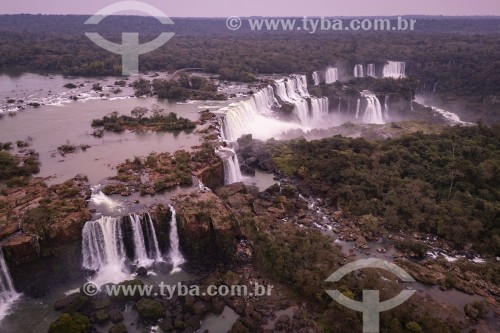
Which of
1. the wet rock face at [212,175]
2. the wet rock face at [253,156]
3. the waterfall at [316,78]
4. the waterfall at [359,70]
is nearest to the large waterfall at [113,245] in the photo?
the wet rock face at [212,175]

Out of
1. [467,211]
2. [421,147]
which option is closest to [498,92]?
[421,147]

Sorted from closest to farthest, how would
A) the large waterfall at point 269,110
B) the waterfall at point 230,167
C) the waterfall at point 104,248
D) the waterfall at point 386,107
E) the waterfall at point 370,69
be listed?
1. the waterfall at point 104,248
2. the waterfall at point 230,167
3. the large waterfall at point 269,110
4. the waterfall at point 386,107
5. the waterfall at point 370,69

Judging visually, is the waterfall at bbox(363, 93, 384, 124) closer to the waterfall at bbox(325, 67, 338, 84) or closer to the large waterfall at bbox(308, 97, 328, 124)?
the large waterfall at bbox(308, 97, 328, 124)

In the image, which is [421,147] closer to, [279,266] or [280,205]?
[280,205]

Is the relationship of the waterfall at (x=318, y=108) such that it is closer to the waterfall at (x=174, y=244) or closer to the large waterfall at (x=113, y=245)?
the waterfall at (x=174, y=244)

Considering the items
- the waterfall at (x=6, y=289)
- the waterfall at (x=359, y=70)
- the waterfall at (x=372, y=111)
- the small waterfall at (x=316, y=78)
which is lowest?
the waterfall at (x=6, y=289)

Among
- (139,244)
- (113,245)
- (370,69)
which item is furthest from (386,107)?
(113,245)
